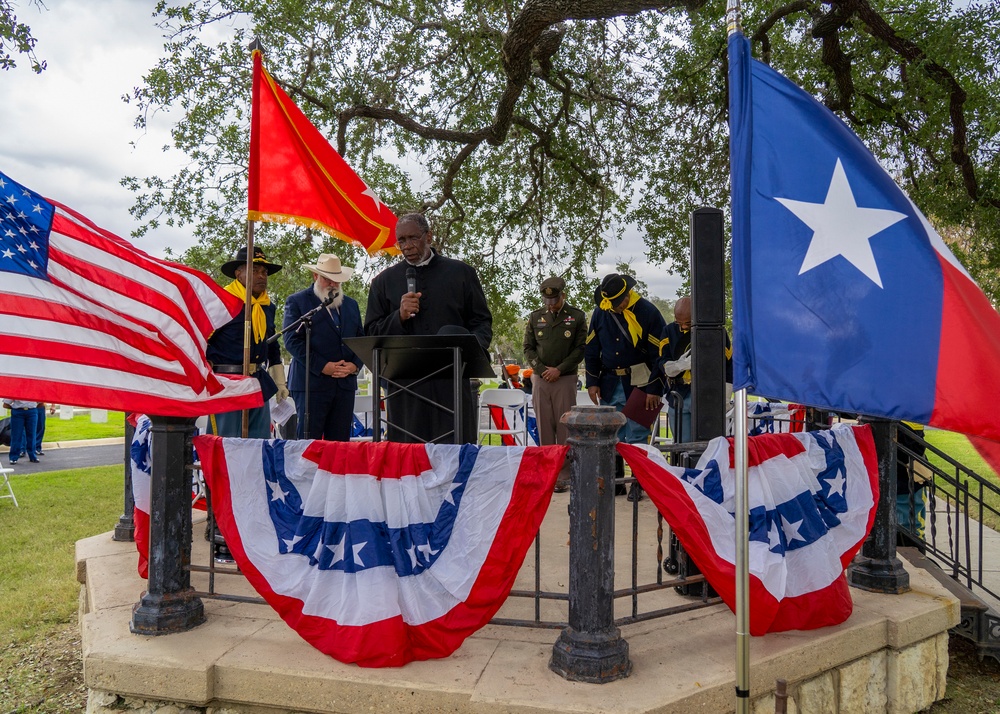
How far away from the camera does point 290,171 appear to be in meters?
4.25

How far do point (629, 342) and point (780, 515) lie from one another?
145 inches

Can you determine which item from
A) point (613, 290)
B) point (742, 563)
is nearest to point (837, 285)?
point (742, 563)

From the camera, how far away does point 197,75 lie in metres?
9.30

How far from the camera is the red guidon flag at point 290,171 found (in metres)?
4.12

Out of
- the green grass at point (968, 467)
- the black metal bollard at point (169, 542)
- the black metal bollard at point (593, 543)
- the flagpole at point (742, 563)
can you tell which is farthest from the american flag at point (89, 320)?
the green grass at point (968, 467)

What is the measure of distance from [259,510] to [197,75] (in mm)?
8253

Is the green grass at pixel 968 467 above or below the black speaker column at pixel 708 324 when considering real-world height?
below

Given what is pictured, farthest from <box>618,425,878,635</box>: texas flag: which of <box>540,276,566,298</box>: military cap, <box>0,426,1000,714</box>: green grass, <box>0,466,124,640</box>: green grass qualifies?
<box>0,466,124,640</box>: green grass

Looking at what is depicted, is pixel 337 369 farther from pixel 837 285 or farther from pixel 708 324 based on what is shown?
pixel 837 285

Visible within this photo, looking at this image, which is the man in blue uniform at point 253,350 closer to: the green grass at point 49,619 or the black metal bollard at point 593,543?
the green grass at point 49,619

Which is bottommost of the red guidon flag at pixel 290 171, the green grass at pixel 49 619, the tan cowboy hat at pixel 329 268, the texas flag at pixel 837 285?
the green grass at pixel 49 619

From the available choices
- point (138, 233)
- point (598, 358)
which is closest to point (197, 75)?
point (138, 233)

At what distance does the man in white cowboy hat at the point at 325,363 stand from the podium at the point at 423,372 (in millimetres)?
1047

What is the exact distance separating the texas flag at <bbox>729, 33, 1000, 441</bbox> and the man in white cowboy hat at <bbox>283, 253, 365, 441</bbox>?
3.90 meters
